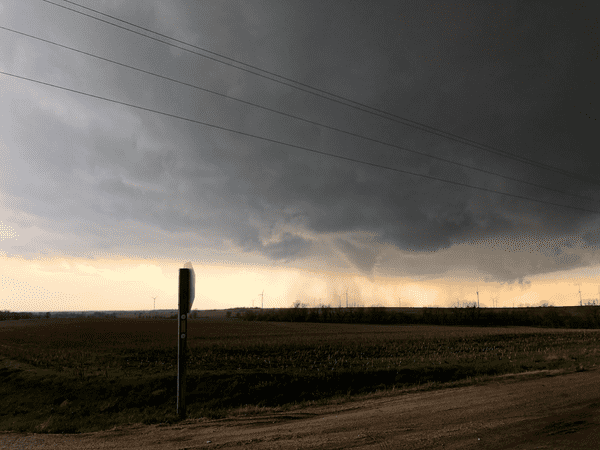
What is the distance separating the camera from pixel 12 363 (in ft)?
83.9

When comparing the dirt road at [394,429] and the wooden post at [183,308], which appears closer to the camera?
the dirt road at [394,429]

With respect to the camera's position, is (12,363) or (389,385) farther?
(12,363)

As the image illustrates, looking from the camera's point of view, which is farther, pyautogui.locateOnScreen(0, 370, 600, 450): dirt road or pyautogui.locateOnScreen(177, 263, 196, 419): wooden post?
pyautogui.locateOnScreen(177, 263, 196, 419): wooden post

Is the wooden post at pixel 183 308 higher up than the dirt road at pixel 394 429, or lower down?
higher up

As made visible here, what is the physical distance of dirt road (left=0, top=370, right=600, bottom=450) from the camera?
729 cm

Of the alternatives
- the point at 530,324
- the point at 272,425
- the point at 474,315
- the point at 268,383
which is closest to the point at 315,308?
the point at 474,315

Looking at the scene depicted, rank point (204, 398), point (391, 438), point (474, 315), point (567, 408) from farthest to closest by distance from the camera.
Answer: point (474, 315) → point (204, 398) → point (567, 408) → point (391, 438)

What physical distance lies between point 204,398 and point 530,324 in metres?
122

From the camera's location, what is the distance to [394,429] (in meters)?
8.14

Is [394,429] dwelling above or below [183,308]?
below

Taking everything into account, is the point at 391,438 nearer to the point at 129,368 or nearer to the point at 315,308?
the point at 129,368

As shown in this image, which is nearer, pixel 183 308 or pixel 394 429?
pixel 394 429

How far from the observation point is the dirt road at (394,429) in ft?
23.9

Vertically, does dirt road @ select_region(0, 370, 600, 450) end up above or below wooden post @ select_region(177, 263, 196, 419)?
below
